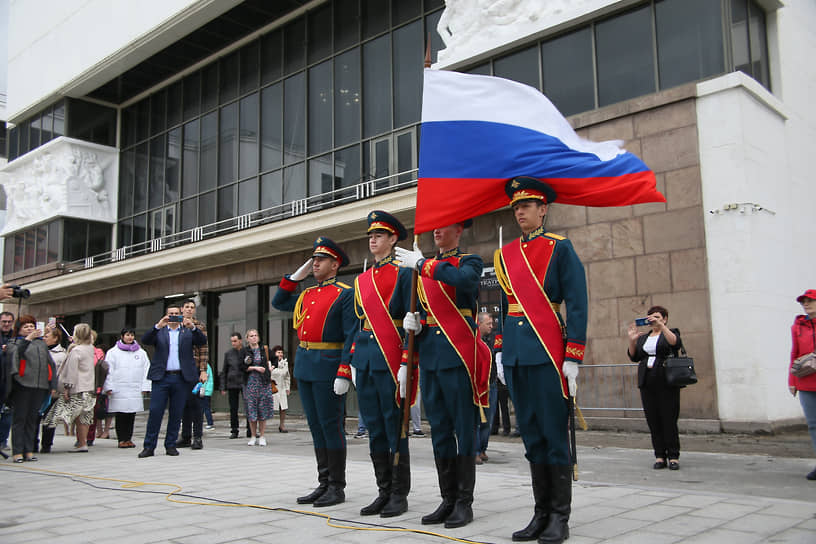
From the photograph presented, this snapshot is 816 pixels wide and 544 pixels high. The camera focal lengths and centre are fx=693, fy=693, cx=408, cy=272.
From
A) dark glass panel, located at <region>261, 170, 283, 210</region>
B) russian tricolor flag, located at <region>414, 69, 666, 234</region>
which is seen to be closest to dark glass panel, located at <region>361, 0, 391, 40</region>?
dark glass panel, located at <region>261, 170, 283, 210</region>

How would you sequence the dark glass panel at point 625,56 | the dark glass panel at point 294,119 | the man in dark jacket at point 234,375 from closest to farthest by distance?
the man in dark jacket at point 234,375
the dark glass panel at point 625,56
the dark glass panel at point 294,119

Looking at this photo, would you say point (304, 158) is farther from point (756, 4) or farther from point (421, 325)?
point (421, 325)

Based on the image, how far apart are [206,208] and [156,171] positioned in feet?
12.9

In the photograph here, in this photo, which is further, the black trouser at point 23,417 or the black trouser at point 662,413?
→ the black trouser at point 23,417

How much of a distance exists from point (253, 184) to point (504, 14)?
1004cm

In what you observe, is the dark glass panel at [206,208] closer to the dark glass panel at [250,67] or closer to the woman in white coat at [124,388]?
the dark glass panel at [250,67]

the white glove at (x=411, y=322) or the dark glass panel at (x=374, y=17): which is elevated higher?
the dark glass panel at (x=374, y=17)

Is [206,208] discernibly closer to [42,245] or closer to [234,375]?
[42,245]

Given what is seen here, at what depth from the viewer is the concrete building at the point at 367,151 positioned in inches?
440

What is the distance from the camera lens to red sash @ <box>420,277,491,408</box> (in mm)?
4723

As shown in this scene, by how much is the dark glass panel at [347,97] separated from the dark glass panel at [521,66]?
4.92 m

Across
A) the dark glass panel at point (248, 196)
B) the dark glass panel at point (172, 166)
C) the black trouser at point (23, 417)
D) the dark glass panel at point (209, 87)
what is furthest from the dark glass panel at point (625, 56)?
the dark glass panel at point (172, 166)

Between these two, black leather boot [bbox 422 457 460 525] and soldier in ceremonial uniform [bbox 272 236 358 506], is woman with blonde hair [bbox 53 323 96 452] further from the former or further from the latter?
black leather boot [bbox 422 457 460 525]

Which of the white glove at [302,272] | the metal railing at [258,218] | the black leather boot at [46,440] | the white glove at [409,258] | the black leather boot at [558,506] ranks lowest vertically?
the black leather boot at [46,440]
